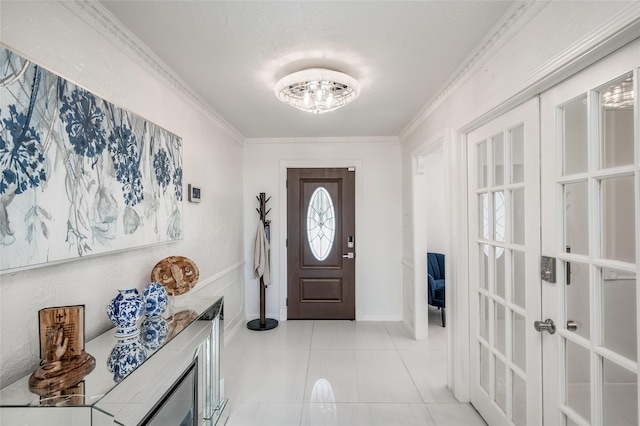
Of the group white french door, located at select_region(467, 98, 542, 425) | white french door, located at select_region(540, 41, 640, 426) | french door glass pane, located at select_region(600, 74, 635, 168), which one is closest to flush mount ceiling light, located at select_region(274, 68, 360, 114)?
white french door, located at select_region(467, 98, 542, 425)

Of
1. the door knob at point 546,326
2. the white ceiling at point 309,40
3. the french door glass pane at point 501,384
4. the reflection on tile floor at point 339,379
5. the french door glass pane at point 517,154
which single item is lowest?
the reflection on tile floor at point 339,379

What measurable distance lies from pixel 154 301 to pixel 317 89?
66.5 inches

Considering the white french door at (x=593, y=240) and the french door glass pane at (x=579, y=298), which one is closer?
the white french door at (x=593, y=240)

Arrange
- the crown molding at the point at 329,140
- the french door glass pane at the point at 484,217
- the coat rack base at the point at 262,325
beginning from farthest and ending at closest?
the crown molding at the point at 329,140 → the coat rack base at the point at 262,325 → the french door glass pane at the point at 484,217

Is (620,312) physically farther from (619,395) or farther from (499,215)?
(499,215)

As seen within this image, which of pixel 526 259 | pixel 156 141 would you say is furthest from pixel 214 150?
pixel 526 259

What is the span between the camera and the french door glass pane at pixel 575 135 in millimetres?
1295

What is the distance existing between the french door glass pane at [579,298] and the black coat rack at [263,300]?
315 centimetres

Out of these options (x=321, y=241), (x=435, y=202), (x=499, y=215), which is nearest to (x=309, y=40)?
(x=499, y=215)

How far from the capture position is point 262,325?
3871mm

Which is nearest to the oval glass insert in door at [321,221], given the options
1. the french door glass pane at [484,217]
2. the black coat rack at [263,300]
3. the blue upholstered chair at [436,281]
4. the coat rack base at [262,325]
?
the black coat rack at [263,300]

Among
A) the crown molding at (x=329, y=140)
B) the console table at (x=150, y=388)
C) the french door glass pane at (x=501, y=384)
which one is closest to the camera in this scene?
the console table at (x=150, y=388)

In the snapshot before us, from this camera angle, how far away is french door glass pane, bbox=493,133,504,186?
1876 millimetres

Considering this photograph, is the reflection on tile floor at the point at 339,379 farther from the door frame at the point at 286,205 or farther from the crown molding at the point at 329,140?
the crown molding at the point at 329,140
